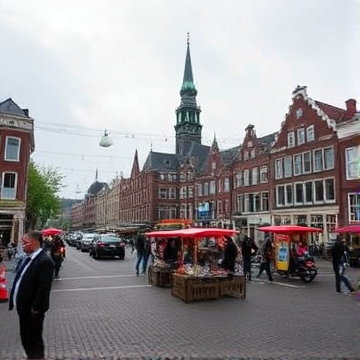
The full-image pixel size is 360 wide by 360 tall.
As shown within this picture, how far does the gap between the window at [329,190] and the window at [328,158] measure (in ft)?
4.11

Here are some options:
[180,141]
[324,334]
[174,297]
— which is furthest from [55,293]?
[180,141]

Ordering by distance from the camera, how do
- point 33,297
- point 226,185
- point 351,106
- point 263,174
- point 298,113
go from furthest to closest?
point 226,185
point 263,174
point 298,113
point 351,106
point 33,297

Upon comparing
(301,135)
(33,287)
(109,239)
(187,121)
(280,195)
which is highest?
(187,121)

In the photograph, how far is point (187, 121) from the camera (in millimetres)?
83688

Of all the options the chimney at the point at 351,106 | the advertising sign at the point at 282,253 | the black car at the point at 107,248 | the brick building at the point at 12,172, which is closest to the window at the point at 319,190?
the chimney at the point at 351,106

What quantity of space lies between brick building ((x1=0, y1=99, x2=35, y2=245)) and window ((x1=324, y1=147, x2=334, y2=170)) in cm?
2671

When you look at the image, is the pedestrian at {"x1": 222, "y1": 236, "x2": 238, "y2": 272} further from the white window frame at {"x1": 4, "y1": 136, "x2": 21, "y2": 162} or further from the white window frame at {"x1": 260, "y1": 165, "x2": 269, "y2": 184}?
the white window frame at {"x1": 260, "y1": 165, "x2": 269, "y2": 184}

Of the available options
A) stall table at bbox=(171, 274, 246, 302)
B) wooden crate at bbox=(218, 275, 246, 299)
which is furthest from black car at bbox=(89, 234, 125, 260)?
wooden crate at bbox=(218, 275, 246, 299)

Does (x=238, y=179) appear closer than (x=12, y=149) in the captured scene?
No

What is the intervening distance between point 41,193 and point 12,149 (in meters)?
15.2

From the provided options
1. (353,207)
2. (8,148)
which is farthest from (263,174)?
(8,148)

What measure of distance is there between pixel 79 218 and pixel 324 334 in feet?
556

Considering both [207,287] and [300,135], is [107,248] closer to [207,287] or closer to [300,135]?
[207,287]

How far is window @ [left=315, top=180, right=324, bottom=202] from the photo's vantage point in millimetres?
40394
